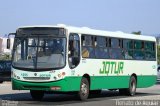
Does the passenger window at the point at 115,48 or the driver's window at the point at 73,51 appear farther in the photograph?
the passenger window at the point at 115,48

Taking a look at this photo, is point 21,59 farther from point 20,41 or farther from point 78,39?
point 78,39

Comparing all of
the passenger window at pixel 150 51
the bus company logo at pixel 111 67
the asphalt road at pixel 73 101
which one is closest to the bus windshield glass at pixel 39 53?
the asphalt road at pixel 73 101

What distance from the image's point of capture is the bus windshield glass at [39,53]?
65.1 feet

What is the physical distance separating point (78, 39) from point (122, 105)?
11.1 ft

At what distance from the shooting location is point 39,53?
20062mm

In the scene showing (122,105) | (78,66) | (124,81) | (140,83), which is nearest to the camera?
(122,105)

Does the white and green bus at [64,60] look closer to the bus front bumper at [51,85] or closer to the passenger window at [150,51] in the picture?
the bus front bumper at [51,85]

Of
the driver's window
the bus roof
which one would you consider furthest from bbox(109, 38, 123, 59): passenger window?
the driver's window

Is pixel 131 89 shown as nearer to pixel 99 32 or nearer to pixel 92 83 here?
pixel 99 32

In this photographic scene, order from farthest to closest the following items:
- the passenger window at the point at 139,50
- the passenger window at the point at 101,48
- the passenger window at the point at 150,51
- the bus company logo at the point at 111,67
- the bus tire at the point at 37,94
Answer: the passenger window at the point at 150,51 < the passenger window at the point at 139,50 < the bus company logo at the point at 111,67 < the passenger window at the point at 101,48 < the bus tire at the point at 37,94

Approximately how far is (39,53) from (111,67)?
4.87 metres

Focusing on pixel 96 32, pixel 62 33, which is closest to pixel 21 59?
pixel 62 33

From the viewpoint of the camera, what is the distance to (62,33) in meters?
20.2

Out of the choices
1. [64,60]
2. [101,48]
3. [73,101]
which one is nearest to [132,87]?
[101,48]
